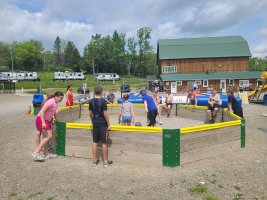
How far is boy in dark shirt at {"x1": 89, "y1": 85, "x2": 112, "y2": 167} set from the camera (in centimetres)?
673

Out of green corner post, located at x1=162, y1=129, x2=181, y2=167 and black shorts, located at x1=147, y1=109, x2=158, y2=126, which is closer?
green corner post, located at x1=162, y1=129, x2=181, y2=167

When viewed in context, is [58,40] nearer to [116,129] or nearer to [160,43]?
[160,43]

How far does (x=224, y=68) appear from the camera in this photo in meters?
50.3

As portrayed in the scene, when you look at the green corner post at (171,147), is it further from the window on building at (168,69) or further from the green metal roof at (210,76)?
the window on building at (168,69)

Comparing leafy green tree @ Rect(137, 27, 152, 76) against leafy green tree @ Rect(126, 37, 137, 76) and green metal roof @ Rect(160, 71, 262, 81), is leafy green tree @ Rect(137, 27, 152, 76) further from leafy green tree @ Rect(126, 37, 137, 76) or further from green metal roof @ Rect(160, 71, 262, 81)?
green metal roof @ Rect(160, 71, 262, 81)

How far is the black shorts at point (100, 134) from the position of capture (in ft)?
22.5

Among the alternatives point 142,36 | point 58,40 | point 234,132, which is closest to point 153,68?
point 142,36

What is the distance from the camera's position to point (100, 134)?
686cm

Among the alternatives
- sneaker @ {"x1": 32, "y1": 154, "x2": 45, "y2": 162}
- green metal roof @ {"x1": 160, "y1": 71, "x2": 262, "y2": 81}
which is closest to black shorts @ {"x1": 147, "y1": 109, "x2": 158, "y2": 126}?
sneaker @ {"x1": 32, "y1": 154, "x2": 45, "y2": 162}

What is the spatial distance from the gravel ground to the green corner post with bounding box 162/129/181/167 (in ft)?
0.70

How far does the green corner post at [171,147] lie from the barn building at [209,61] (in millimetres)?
39653

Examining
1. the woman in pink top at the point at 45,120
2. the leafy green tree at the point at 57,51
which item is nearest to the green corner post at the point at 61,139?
the woman in pink top at the point at 45,120

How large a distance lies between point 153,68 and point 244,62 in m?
47.6

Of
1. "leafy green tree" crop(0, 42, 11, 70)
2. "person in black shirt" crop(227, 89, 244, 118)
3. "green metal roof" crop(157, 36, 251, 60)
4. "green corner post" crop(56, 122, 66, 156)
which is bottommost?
"green corner post" crop(56, 122, 66, 156)
